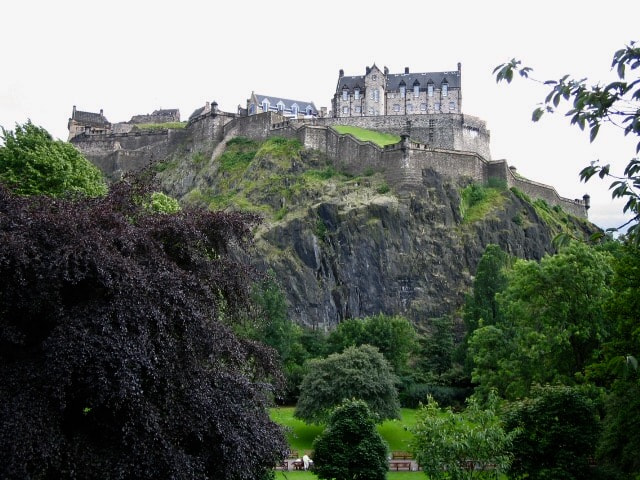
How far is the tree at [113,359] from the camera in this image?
12.1 m

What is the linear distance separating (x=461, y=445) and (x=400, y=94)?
216 ft

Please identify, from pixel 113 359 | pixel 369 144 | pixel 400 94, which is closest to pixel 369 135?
pixel 369 144

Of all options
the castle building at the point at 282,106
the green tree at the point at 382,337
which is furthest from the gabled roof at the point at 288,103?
the green tree at the point at 382,337

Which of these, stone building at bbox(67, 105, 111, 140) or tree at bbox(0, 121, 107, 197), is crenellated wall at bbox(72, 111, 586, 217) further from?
tree at bbox(0, 121, 107, 197)

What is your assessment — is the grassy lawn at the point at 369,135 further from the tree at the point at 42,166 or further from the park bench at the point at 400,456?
the tree at the point at 42,166

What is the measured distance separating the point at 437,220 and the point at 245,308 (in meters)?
52.6

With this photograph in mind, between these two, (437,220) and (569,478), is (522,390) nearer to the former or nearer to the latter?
(569,478)

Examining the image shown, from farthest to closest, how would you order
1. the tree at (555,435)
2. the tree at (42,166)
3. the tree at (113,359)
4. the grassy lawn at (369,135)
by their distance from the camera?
the grassy lawn at (369,135)
the tree at (42,166)
the tree at (555,435)
the tree at (113,359)

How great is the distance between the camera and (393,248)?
214 feet

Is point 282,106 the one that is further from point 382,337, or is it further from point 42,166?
point 42,166

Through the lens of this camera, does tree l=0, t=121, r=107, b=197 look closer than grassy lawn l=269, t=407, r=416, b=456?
Yes

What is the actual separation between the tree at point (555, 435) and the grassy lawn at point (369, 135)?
49558 mm

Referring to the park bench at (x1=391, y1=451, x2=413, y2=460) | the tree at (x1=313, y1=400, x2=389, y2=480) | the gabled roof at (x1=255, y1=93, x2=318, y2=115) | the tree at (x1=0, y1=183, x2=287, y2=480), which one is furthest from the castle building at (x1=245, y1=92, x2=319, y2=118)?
the tree at (x1=0, y1=183, x2=287, y2=480)

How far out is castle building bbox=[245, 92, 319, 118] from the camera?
9244 centimetres
